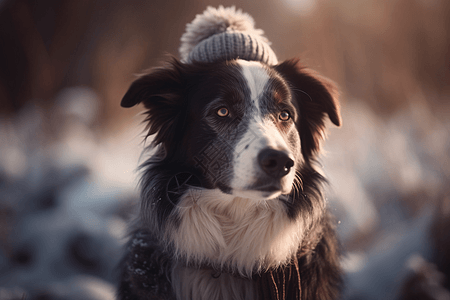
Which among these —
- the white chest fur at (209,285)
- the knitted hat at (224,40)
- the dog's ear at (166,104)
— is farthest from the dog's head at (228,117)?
the white chest fur at (209,285)

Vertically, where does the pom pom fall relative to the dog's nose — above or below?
above

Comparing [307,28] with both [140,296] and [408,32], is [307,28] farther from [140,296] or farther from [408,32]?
[140,296]

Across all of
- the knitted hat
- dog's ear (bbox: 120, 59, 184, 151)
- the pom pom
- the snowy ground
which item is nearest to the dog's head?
dog's ear (bbox: 120, 59, 184, 151)

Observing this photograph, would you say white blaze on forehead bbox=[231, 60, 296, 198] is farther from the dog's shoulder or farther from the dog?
the dog's shoulder

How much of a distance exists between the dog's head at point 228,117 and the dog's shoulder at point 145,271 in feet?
1.83

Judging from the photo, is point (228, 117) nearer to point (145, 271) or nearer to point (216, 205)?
point (216, 205)

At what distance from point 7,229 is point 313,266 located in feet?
10.5

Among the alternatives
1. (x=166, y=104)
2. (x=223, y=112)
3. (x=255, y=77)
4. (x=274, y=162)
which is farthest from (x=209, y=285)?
(x=255, y=77)

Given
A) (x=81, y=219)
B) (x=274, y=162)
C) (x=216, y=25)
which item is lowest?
(x=81, y=219)

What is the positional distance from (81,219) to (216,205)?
2.35 metres

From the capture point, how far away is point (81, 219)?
335 centimetres

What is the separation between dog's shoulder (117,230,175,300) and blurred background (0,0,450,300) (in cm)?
92

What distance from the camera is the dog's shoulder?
174 cm

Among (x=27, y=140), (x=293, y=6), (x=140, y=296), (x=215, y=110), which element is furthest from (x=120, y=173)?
(x=293, y=6)
